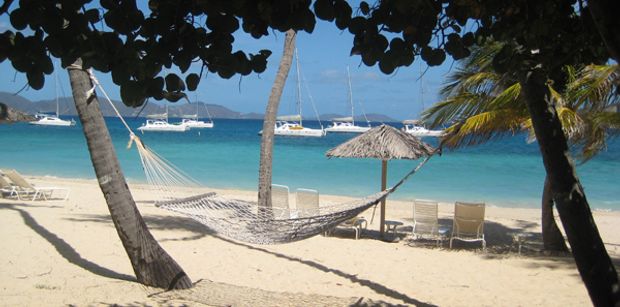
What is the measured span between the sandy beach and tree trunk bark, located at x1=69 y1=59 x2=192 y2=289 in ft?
0.40

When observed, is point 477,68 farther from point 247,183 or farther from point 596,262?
point 247,183

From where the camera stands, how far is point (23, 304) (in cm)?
331

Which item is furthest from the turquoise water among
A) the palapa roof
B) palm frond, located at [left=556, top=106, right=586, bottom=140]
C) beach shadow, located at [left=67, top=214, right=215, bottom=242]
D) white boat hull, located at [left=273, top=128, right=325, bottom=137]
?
white boat hull, located at [left=273, top=128, right=325, bottom=137]

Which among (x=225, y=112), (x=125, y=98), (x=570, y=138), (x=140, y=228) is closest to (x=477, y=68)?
(x=570, y=138)

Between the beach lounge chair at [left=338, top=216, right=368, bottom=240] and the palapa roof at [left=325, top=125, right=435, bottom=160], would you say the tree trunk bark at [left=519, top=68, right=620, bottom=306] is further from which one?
the beach lounge chair at [left=338, top=216, right=368, bottom=240]

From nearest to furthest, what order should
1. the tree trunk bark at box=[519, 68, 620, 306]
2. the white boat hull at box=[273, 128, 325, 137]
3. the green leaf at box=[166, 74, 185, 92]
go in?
the green leaf at box=[166, 74, 185, 92] → the tree trunk bark at box=[519, 68, 620, 306] → the white boat hull at box=[273, 128, 325, 137]

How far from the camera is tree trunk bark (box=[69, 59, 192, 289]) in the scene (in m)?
3.64

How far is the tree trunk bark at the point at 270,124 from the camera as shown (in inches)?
251

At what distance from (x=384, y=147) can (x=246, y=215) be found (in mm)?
1951

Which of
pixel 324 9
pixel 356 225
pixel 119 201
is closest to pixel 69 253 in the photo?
pixel 119 201

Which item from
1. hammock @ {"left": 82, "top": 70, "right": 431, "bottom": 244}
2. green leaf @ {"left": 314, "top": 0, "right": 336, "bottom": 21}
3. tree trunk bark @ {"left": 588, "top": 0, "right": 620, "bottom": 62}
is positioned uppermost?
green leaf @ {"left": 314, "top": 0, "right": 336, "bottom": 21}

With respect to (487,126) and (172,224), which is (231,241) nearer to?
(172,224)

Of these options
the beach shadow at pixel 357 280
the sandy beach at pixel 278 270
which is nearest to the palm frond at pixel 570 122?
the sandy beach at pixel 278 270

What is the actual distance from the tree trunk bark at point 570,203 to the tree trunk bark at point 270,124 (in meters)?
4.71
